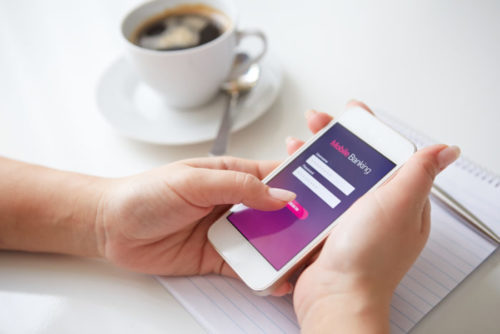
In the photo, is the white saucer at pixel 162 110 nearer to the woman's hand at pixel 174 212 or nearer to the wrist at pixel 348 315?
the woman's hand at pixel 174 212

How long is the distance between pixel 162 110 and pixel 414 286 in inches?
19.0

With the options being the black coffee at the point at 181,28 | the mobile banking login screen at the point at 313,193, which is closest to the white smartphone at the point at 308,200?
the mobile banking login screen at the point at 313,193

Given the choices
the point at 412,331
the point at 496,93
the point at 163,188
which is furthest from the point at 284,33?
the point at 412,331

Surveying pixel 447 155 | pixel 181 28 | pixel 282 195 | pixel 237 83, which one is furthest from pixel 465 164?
pixel 181 28

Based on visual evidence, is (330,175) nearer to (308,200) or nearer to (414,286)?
(308,200)

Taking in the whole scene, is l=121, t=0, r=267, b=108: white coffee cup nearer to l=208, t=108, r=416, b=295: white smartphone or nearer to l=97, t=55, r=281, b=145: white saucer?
l=97, t=55, r=281, b=145: white saucer

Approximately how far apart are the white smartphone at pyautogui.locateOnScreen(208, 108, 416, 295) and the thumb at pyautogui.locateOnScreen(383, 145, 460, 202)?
0.12ft

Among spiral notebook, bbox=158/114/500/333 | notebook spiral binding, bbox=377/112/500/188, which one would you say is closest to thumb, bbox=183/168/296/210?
spiral notebook, bbox=158/114/500/333

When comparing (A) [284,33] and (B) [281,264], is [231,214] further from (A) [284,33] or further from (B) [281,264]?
(A) [284,33]

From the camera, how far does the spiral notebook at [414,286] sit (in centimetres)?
46

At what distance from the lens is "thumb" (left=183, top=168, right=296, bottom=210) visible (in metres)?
0.47

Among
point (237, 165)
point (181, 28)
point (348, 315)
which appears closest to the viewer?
point (348, 315)

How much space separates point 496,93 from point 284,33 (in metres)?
0.40

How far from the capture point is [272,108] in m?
0.72
